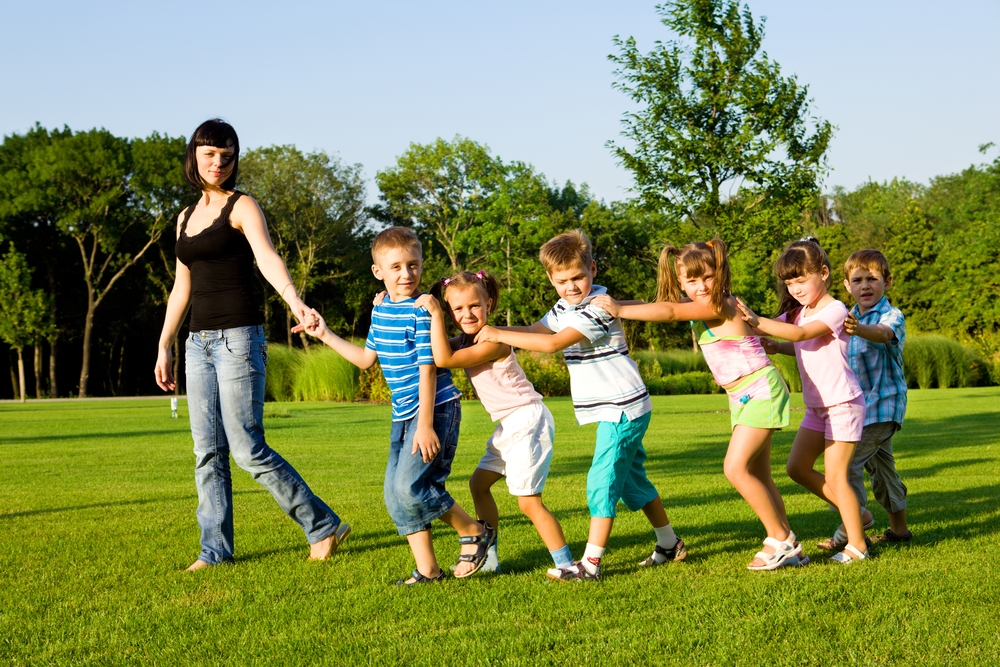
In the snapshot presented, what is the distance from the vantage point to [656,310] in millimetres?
4664

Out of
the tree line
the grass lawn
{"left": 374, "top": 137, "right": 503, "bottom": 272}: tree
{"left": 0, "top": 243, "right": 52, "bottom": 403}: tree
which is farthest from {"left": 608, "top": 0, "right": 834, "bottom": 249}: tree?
{"left": 374, "top": 137, "right": 503, "bottom": 272}: tree

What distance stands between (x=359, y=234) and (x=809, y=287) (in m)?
49.2

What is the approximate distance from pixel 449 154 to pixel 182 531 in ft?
163

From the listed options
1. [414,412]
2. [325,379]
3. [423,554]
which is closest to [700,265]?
[414,412]

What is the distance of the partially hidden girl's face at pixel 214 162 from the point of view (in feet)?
16.5

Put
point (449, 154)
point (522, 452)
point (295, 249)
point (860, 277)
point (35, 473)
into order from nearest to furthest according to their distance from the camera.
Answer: point (522, 452), point (860, 277), point (35, 473), point (295, 249), point (449, 154)

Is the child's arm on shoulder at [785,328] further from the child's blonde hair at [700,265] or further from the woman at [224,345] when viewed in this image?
the woman at [224,345]

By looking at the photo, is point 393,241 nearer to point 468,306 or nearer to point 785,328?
point 468,306

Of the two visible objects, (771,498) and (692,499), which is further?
(692,499)

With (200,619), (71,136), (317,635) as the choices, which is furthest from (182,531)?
(71,136)

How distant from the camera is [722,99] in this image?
57.3 feet

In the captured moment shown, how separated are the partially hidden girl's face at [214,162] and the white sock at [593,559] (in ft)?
8.84

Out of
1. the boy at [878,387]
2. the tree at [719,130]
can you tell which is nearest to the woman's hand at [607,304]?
the boy at [878,387]

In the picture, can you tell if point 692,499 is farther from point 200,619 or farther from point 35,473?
point 35,473
